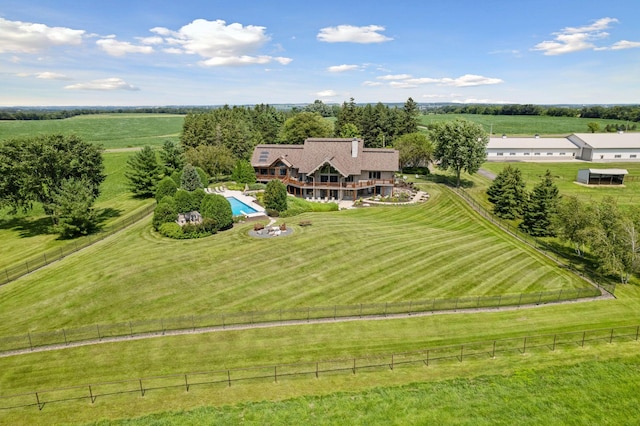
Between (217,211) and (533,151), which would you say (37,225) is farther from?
(533,151)

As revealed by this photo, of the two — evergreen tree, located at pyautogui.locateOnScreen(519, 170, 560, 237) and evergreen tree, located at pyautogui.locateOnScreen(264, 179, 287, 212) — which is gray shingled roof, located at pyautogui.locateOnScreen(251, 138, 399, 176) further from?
evergreen tree, located at pyautogui.locateOnScreen(519, 170, 560, 237)

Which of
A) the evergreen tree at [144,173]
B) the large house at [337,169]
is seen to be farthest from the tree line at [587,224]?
the evergreen tree at [144,173]

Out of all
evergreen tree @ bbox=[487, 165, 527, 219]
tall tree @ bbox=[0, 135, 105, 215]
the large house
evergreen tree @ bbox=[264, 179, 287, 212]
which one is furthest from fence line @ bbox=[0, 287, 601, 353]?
the large house

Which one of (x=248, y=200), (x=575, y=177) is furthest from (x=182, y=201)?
(x=575, y=177)

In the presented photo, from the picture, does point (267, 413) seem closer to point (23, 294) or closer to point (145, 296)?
point (145, 296)

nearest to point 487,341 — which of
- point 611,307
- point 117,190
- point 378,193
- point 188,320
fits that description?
point 611,307
